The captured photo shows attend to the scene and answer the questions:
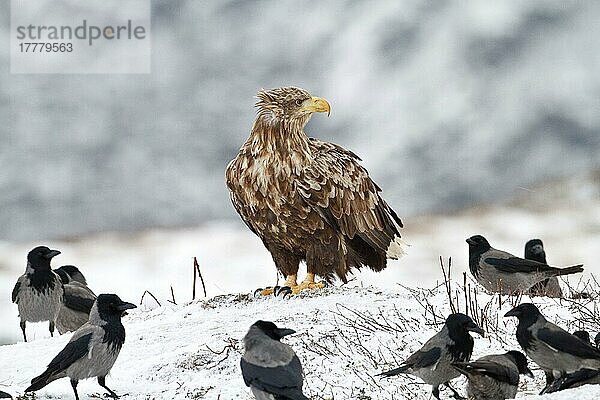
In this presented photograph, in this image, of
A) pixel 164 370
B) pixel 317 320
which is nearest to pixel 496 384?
pixel 317 320

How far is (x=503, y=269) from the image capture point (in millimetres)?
9422

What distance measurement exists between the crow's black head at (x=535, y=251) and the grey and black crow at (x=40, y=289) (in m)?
5.20

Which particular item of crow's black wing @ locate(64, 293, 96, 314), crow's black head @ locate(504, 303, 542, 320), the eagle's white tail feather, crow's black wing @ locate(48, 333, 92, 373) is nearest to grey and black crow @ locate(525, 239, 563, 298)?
the eagle's white tail feather

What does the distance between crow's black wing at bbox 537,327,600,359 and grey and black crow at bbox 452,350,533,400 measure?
30cm

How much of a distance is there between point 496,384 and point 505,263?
128 inches

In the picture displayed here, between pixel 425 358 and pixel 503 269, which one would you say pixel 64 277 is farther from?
pixel 425 358

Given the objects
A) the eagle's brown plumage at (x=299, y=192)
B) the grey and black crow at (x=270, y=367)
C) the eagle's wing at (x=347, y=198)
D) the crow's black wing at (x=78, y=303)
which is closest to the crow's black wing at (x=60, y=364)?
the grey and black crow at (x=270, y=367)

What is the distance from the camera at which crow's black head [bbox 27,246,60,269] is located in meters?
9.74

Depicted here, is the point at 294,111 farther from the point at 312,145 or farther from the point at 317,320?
the point at 317,320

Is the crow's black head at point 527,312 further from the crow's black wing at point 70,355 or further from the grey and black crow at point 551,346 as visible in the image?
the crow's black wing at point 70,355

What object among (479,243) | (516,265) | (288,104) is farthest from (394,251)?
(288,104)

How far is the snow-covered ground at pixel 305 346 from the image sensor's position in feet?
23.3

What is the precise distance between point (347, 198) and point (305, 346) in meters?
2.36

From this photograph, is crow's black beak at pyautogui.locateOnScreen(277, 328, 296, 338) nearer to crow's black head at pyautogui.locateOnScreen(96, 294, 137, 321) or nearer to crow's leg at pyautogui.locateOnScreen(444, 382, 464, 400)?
crow's leg at pyautogui.locateOnScreen(444, 382, 464, 400)
